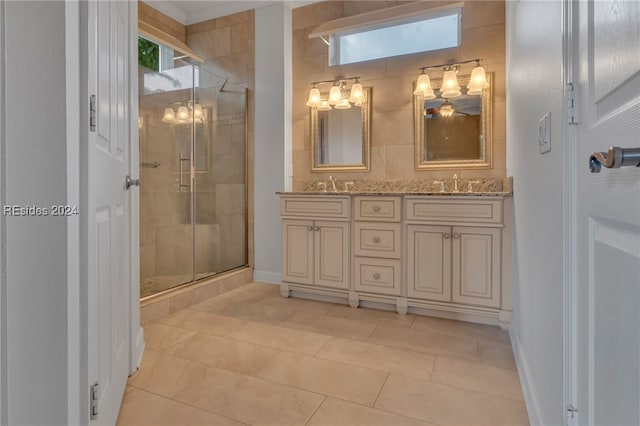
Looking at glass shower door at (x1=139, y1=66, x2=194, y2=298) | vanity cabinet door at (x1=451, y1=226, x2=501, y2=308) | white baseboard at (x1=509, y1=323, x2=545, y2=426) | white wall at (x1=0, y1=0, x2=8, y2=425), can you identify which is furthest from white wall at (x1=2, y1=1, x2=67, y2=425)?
glass shower door at (x1=139, y1=66, x2=194, y2=298)

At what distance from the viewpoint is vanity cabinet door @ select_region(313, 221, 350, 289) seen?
104 inches

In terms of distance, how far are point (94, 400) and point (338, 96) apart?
280 centimetres

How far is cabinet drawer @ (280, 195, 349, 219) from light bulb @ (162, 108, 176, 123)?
134 centimetres

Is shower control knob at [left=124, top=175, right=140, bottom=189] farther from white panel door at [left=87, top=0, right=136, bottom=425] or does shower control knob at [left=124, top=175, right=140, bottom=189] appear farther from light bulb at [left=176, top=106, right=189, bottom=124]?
light bulb at [left=176, top=106, right=189, bottom=124]

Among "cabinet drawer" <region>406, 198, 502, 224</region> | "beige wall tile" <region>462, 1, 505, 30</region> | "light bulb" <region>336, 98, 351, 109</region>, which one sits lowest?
"cabinet drawer" <region>406, 198, 502, 224</region>

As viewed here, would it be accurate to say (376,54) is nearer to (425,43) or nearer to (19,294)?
(425,43)

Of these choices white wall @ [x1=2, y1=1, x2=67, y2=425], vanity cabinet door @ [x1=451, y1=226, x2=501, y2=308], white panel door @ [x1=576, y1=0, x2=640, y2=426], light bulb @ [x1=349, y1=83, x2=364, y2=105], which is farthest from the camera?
light bulb @ [x1=349, y1=83, x2=364, y2=105]

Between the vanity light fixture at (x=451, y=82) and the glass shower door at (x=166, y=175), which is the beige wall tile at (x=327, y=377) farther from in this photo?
the vanity light fixture at (x=451, y=82)

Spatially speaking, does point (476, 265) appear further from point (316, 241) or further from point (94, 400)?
point (94, 400)

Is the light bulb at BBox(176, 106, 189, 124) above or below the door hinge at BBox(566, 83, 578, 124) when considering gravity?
above

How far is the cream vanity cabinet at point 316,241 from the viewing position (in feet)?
8.71

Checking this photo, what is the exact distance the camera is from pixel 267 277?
3400mm

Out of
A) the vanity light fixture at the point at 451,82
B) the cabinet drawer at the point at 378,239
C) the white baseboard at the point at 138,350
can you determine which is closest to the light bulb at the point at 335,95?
the vanity light fixture at the point at 451,82

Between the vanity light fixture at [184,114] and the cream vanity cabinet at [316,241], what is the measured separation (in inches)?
49.1
